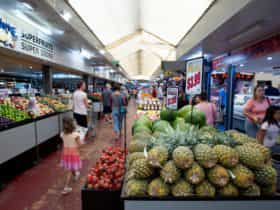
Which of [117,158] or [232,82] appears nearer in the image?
[117,158]

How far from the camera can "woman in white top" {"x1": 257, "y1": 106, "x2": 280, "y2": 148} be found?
296 cm

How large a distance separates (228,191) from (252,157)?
25 centimetres

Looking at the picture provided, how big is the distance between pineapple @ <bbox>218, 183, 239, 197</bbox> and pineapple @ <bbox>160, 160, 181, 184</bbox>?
0.87ft

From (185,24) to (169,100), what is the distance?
494 cm

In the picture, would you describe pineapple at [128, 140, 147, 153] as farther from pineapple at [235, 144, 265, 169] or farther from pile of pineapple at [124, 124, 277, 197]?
pineapple at [235, 144, 265, 169]

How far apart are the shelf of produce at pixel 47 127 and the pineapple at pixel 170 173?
3.73m

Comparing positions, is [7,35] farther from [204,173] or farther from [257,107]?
[257,107]

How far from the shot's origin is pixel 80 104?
5.12m

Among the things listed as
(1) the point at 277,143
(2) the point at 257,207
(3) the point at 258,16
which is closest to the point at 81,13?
(3) the point at 258,16

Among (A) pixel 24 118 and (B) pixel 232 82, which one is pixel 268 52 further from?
(A) pixel 24 118

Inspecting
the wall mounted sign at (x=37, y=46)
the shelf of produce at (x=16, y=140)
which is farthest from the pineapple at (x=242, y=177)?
the wall mounted sign at (x=37, y=46)

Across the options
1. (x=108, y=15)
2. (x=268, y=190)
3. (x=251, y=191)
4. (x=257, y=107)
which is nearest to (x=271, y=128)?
(x=257, y=107)

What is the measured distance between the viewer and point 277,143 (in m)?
3.03

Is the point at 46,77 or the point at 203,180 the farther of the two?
the point at 46,77
